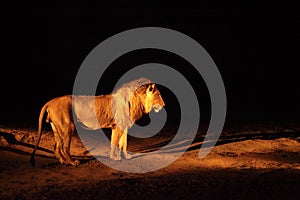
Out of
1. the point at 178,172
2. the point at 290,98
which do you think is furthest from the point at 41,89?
the point at 178,172

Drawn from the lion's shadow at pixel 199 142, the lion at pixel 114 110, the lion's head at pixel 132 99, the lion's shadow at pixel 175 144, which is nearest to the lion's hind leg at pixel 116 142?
the lion at pixel 114 110

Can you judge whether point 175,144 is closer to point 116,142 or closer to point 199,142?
point 199,142

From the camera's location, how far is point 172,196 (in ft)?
23.0

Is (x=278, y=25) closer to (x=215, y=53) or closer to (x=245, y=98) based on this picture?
(x=215, y=53)

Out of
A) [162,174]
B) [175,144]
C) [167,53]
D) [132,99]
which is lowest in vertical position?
[162,174]

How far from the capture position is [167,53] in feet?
96.6

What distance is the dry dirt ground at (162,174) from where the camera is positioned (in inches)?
283

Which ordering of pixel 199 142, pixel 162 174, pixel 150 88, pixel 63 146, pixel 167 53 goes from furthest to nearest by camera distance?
pixel 167 53 < pixel 199 142 < pixel 150 88 < pixel 63 146 < pixel 162 174

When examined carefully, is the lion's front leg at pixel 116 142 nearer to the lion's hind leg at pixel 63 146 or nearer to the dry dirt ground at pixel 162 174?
the dry dirt ground at pixel 162 174

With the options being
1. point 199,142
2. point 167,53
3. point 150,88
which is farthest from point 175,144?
point 167,53

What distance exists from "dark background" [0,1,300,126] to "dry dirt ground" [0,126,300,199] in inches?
252

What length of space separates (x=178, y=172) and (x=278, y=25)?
2672 cm

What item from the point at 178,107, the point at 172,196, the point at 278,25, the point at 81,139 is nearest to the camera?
the point at 172,196

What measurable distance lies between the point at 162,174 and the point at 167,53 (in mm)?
21550
